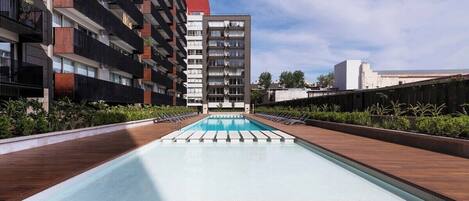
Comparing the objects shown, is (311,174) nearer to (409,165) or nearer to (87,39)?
(409,165)

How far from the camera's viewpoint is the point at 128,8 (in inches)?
1345

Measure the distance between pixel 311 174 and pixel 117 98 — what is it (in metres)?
22.6

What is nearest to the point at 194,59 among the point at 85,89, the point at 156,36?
the point at 156,36

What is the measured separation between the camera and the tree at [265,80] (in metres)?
135

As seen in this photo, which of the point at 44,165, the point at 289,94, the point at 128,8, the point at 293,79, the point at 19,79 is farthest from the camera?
the point at 293,79

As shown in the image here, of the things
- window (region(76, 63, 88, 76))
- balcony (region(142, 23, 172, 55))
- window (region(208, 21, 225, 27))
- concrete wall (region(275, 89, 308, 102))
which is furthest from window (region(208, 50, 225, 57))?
window (region(76, 63, 88, 76))

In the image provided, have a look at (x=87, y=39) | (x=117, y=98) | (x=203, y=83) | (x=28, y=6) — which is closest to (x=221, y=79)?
(x=203, y=83)

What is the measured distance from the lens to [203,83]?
328 ft

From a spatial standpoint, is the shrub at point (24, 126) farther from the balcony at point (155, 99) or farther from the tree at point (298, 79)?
the tree at point (298, 79)

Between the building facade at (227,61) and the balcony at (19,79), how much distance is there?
80.0 m

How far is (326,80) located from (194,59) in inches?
2759

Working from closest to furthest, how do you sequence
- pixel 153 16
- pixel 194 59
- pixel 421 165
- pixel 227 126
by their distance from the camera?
pixel 421 165
pixel 227 126
pixel 153 16
pixel 194 59

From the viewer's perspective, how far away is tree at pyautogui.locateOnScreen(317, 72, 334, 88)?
154125 millimetres

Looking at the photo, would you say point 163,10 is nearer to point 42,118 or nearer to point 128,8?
point 128,8
